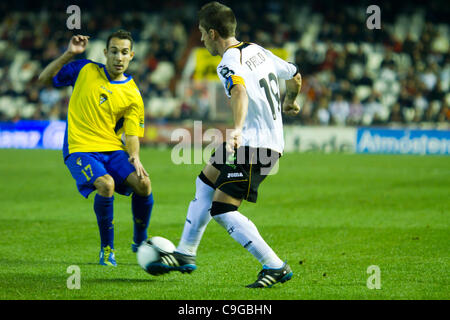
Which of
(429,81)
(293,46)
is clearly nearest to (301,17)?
(293,46)

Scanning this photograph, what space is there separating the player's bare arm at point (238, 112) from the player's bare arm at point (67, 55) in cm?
199

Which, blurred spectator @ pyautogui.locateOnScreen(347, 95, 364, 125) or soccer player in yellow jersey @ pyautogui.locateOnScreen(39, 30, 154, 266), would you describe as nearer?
soccer player in yellow jersey @ pyautogui.locateOnScreen(39, 30, 154, 266)

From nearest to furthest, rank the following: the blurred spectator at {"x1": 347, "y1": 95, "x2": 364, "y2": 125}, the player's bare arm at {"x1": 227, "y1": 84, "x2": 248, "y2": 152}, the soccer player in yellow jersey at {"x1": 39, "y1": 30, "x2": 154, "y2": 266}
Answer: the player's bare arm at {"x1": 227, "y1": 84, "x2": 248, "y2": 152}
the soccer player in yellow jersey at {"x1": 39, "y1": 30, "x2": 154, "y2": 266}
the blurred spectator at {"x1": 347, "y1": 95, "x2": 364, "y2": 125}

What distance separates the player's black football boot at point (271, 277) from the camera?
18.1 ft

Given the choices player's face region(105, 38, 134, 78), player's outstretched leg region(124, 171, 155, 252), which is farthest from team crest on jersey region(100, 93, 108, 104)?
player's outstretched leg region(124, 171, 155, 252)

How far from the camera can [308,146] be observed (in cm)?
2347

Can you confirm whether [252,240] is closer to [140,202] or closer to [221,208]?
[221,208]

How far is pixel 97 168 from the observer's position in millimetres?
6633

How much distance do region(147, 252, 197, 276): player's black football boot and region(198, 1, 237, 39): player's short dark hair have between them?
1800 mm

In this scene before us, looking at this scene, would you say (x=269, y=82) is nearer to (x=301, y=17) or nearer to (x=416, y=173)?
(x=416, y=173)

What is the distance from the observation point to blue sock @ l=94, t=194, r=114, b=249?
660 cm

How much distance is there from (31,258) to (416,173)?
36.8ft

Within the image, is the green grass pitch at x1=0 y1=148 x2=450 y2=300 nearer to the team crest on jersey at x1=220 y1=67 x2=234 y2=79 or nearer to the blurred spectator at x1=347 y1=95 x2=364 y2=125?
the team crest on jersey at x1=220 y1=67 x2=234 y2=79

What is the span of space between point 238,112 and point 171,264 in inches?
54.6
